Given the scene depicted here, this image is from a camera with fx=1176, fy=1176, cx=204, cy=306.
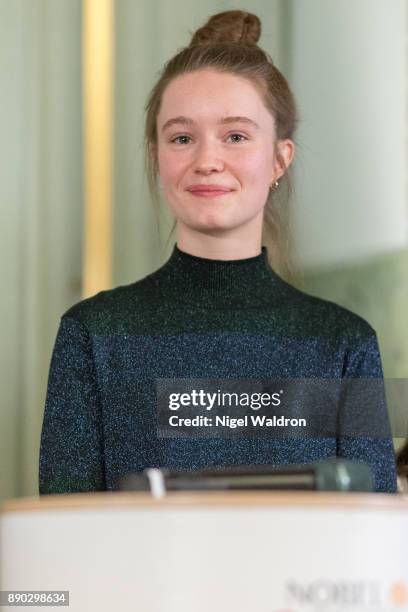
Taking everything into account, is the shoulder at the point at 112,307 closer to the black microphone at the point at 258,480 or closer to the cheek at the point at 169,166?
the cheek at the point at 169,166

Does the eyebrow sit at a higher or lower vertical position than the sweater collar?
higher

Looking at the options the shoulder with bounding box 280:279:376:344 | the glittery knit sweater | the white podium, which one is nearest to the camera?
the white podium

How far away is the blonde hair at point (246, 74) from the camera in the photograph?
1.38 meters

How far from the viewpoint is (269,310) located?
4.49 feet

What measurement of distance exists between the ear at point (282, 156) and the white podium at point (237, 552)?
27.8 inches

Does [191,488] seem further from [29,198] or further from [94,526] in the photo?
[29,198]

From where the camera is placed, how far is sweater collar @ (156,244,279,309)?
133 cm

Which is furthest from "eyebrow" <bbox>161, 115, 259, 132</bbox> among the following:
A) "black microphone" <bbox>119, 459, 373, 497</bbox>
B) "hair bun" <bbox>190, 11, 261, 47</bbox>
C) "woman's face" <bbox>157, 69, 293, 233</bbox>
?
"black microphone" <bbox>119, 459, 373, 497</bbox>

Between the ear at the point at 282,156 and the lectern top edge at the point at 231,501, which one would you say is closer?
the lectern top edge at the point at 231,501

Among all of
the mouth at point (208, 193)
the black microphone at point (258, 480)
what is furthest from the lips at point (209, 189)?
the black microphone at point (258, 480)

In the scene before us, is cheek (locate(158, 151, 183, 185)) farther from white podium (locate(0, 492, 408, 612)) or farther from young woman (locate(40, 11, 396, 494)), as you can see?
white podium (locate(0, 492, 408, 612))

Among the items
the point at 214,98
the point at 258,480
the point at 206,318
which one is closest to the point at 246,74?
the point at 214,98

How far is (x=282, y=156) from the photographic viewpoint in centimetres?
142

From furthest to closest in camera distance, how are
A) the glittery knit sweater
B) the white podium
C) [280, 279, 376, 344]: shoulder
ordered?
[280, 279, 376, 344]: shoulder, the glittery knit sweater, the white podium
